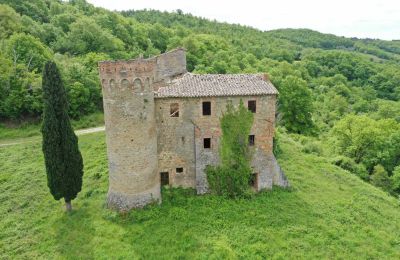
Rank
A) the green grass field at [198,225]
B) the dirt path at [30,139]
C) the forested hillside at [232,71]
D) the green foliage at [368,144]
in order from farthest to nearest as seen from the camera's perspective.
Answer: the green foliage at [368,144] → the forested hillside at [232,71] → the dirt path at [30,139] → the green grass field at [198,225]

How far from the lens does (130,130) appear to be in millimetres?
24266

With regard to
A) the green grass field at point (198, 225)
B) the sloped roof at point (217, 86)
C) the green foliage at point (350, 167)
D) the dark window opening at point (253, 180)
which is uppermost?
the sloped roof at point (217, 86)

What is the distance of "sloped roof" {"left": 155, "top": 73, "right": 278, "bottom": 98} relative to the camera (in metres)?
25.9

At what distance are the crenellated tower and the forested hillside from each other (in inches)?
876

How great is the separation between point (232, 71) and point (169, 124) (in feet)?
164

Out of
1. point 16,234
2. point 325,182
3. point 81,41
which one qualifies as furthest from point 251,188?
point 81,41

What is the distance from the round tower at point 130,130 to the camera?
2352 cm

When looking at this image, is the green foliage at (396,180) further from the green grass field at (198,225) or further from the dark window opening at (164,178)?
the dark window opening at (164,178)

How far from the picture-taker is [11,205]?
2745cm

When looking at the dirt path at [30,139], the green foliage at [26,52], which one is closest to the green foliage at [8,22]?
the green foliage at [26,52]

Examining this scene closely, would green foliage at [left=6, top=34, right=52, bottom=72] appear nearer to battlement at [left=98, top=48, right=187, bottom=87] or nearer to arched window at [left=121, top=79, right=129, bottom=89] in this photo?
battlement at [left=98, top=48, right=187, bottom=87]

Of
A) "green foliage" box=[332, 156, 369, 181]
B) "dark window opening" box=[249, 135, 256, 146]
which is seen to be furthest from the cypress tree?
"green foliage" box=[332, 156, 369, 181]

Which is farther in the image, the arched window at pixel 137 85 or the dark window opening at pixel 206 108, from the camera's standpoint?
the dark window opening at pixel 206 108

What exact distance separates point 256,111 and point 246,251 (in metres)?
10.3
